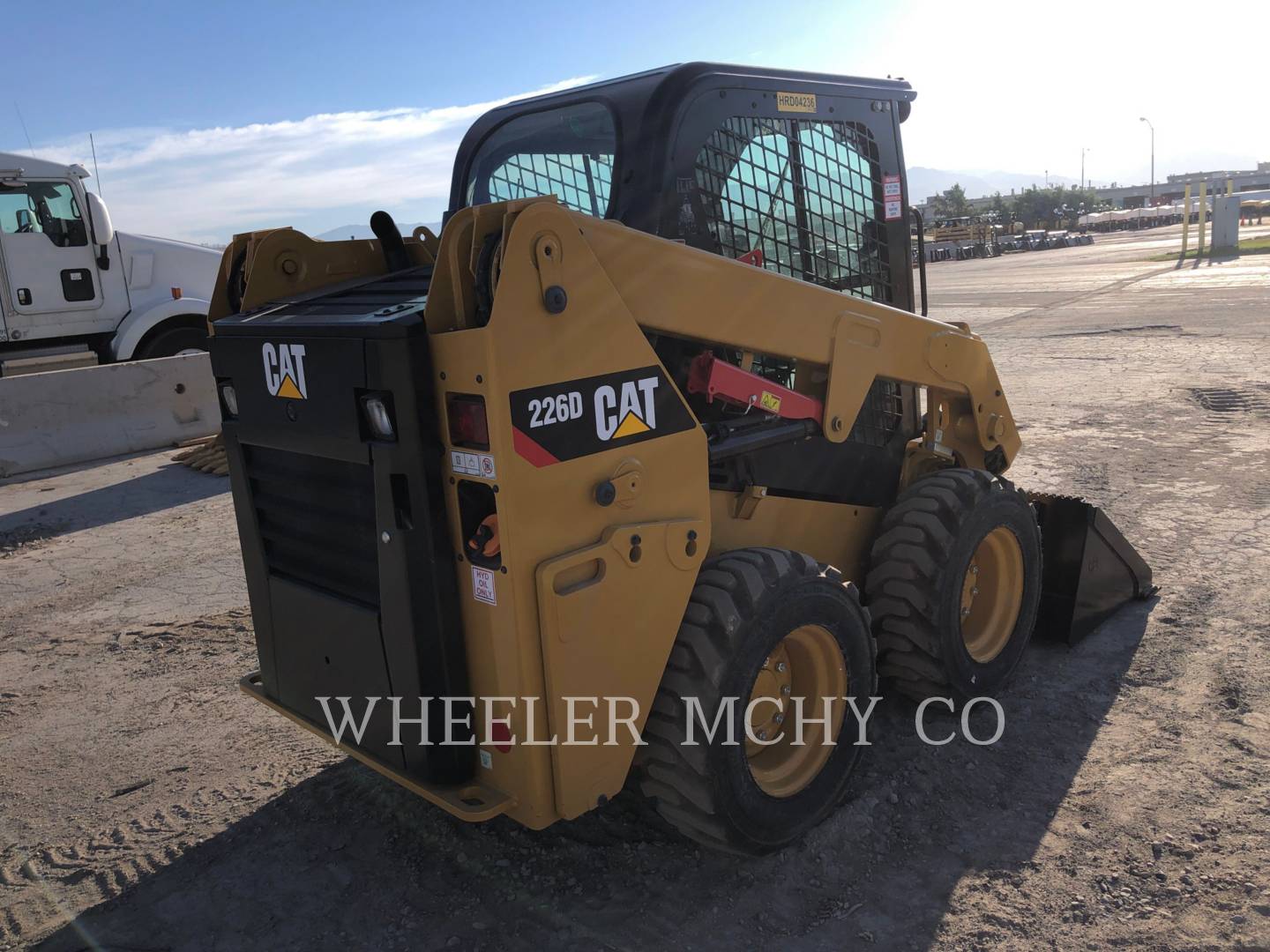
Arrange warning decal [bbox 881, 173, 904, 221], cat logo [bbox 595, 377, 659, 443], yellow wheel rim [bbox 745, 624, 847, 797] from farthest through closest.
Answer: warning decal [bbox 881, 173, 904, 221] → yellow wheel rim [bbox 745, 624, 847, 797] → cat logo [bbox 595, 377, 659, 443]

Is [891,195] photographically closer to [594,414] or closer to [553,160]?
[553,160]

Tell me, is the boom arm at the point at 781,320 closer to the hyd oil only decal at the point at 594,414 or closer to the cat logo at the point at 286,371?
the hyd oil only decal at the point at 594,414

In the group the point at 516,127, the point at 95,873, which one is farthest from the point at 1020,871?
the point at 516,127

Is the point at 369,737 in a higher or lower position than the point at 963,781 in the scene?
higher

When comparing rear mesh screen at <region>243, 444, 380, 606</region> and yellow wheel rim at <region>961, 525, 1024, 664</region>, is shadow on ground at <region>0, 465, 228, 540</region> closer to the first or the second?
rear mesh screen at <region>243, 444, 380, 606</region>

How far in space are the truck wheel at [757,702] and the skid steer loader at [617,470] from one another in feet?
0.03

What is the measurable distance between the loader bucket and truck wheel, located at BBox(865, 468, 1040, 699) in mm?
500

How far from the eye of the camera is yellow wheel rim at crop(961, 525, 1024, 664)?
161 inches

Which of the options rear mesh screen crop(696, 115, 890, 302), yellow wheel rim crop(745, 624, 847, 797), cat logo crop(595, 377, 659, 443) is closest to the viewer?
cat logo crop(595, 377, 659, 443)

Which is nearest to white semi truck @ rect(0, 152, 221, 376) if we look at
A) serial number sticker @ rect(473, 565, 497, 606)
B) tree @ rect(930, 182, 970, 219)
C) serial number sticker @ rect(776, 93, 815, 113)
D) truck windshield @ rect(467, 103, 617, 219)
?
truck windshield @ rect(467, 103, 617, 219)

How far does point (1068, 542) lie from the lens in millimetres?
4598

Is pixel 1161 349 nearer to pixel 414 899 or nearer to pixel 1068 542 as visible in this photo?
pixel 1068 542

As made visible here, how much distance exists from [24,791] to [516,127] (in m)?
3.20

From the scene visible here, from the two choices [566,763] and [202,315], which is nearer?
[566,763]
